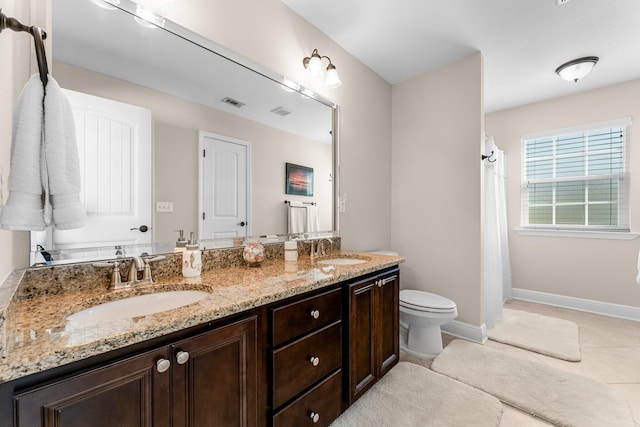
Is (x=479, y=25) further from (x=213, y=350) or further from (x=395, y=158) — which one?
(x=213, y=350)

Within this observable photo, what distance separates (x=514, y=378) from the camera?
1.84 metres

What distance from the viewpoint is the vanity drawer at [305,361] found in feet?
3.58

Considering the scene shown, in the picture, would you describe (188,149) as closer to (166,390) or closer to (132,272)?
(132,272)

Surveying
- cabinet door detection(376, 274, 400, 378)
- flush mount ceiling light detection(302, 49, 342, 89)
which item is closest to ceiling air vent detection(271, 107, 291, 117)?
flush mount ceiling light detection(302, 49, 342, 89)

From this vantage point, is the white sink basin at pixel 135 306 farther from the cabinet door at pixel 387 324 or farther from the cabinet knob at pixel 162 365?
the cabinet door at pixel 387 324

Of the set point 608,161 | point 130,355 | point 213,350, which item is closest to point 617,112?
point 608,161

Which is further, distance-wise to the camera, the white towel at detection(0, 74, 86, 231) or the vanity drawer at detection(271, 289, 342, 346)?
the vanity drawer at detection(271, 289, 342, 346)

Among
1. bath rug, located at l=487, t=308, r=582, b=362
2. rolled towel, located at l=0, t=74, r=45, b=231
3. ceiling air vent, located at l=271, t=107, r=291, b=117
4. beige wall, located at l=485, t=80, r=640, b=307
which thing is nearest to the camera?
rolled towel, located at l=0, t=74, r=45, b=231

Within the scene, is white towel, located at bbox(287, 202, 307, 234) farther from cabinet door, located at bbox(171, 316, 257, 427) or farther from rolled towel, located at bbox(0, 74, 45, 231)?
rolled towel, located at bbox(0, 74, 45, 231)

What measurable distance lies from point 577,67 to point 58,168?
373 cm

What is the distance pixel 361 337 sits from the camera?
154 centimetres

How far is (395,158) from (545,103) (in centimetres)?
220

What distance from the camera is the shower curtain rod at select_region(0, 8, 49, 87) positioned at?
0.65m

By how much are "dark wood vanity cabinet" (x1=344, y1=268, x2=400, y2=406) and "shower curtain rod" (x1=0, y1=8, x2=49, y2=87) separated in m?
1.38
